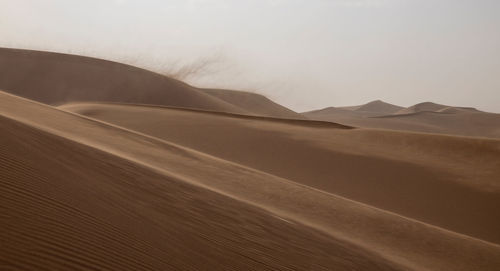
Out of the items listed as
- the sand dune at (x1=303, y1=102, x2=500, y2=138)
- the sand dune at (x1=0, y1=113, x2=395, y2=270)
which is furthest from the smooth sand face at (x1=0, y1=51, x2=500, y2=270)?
the sand dune at (x1=303, y1=102, x2=500, y2=138)

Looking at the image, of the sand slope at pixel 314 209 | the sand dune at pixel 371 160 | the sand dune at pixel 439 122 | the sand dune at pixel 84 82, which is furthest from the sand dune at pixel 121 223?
the sand dune at pixel 439 122

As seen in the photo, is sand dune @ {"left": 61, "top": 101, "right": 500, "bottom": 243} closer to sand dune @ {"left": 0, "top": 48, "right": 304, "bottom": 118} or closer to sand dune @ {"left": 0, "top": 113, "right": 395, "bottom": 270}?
sand dune @ {"left": 0, "top": 113, "right": 395, "bottom": 270}

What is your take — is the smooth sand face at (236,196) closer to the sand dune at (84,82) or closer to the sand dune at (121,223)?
the sand dune at (121,223)

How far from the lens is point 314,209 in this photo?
6.82 meters

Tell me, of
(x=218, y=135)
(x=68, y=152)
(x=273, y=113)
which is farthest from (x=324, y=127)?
(x=273, y=113)

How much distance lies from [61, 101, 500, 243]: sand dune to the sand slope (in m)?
2.08

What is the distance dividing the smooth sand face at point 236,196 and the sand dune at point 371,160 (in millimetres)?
48

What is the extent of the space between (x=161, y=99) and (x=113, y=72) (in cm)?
459

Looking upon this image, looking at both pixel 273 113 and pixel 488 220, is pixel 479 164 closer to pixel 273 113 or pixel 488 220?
pixel 488 220

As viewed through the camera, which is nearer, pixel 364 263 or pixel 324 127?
pixel 364 263

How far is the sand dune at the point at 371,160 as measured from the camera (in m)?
9.53

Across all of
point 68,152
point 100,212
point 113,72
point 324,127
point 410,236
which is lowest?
point 410,236

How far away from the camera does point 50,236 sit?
2188 millimetres

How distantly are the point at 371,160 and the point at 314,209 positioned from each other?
6.35 m
